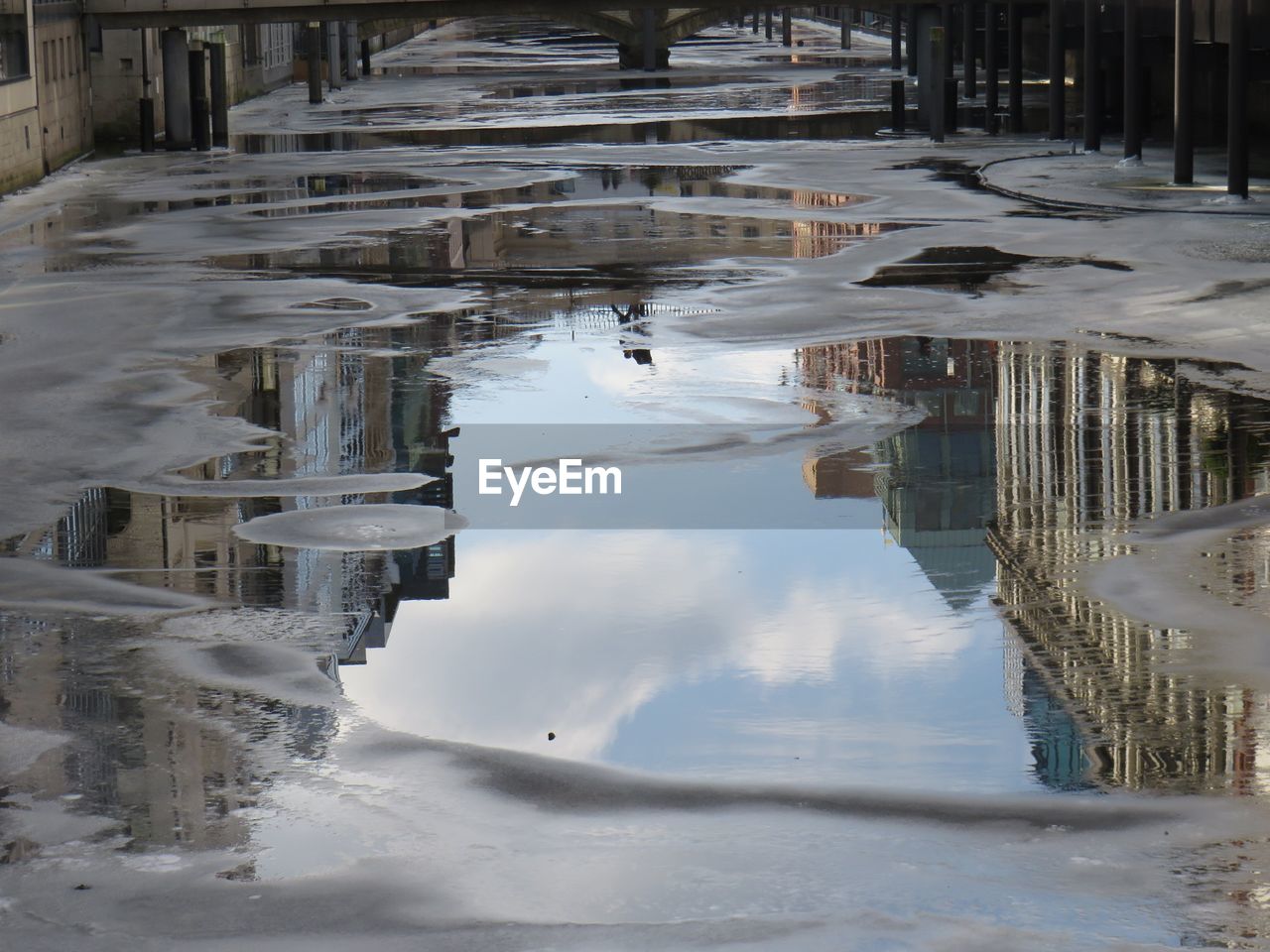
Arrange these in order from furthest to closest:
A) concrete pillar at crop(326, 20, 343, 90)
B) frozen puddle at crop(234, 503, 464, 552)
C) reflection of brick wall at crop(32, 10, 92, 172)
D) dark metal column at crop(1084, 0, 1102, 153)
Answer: concrete pillar at crop(326, 20, 343, 90) → reflection of brick wall at crop(32, 10, 92, 172) → dark metal column at crop(1084, 0, 1102, 153) → frozen puddle at crop(234, 503, 464, 552)

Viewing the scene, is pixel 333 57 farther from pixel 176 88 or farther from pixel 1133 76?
pixel 1133 76

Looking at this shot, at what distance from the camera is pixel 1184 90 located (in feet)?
114

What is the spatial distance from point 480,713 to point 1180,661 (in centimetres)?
393

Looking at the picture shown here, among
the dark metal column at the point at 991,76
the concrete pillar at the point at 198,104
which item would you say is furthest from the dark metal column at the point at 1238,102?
the concrete pillar at the point at 198,104

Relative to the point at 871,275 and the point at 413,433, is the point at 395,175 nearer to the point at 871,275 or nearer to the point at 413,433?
the point at 871,275

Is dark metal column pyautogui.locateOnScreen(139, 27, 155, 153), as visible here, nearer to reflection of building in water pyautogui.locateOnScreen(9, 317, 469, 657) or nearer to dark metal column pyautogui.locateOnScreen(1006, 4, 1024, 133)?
dark metal column pyautogui.locateOnScreen(1006, 4, 1024, 133)

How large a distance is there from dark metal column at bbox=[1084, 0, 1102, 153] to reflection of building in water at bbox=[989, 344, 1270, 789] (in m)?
22.2

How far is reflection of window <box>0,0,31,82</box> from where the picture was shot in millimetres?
40125

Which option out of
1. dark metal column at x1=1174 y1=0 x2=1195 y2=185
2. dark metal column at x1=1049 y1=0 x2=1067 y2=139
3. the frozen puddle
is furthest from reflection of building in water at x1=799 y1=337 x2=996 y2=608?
dark metal column at x1=1049 y1=0 x2=1067 y2=139

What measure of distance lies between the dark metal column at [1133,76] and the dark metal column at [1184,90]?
3.16m

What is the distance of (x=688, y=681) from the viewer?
449 inches

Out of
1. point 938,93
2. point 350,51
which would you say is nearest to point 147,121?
point 938,93

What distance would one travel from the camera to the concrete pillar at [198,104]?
165 ft

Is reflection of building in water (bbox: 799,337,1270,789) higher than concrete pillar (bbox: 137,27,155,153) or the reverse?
the reverse
